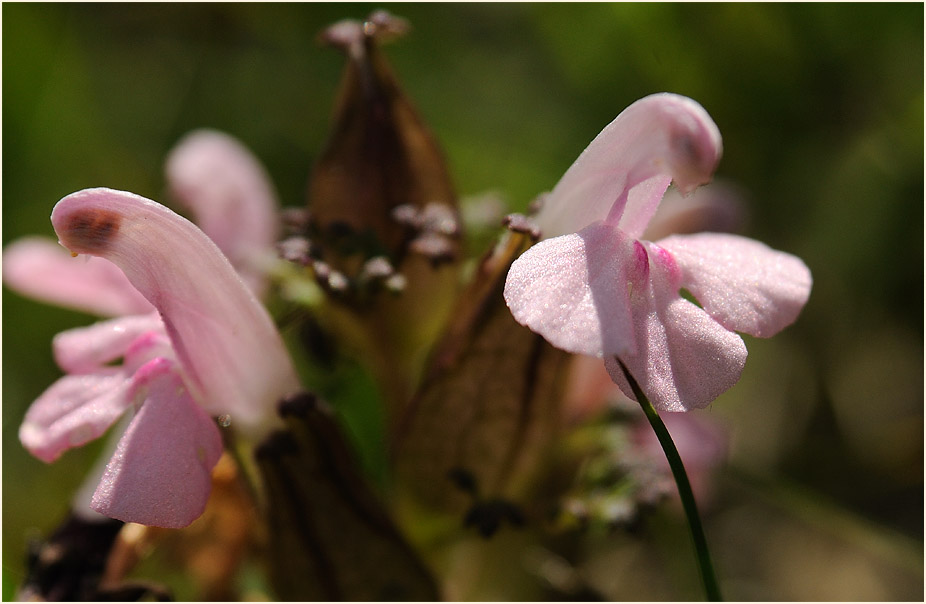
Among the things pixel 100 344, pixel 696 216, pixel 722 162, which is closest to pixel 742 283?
pixel 696 216

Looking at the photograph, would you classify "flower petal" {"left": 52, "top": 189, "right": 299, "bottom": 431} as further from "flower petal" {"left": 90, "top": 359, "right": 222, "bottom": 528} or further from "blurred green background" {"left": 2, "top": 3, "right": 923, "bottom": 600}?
"blurred green background" {"left": 2, "top": 3, "right": 923, "bottom": 600}

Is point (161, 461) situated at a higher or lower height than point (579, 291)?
lower

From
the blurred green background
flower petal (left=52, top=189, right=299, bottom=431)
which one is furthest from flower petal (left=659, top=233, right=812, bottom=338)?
the blurred green background

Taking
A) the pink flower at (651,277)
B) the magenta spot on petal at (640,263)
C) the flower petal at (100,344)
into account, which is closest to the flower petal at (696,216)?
the pink flower at (651,277)

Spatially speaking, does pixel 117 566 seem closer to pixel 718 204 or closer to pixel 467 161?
pixel 718 204

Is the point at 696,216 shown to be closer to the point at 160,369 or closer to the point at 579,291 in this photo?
the point at 579,291

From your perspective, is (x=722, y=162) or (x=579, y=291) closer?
(x=579, y=291)
